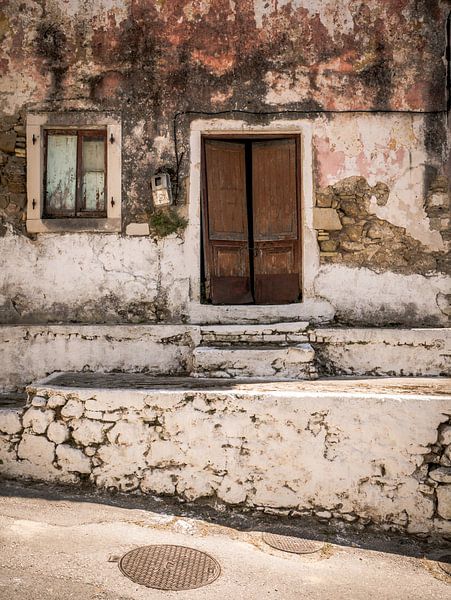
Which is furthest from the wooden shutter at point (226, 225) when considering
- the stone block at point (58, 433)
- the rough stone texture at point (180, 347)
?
the stone block at point (58, 433)

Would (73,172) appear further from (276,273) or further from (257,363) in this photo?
(257,363)

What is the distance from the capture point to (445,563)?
3.80m

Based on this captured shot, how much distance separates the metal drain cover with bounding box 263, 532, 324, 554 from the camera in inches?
150

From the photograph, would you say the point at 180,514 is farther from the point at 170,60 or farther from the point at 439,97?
the point at 439,97

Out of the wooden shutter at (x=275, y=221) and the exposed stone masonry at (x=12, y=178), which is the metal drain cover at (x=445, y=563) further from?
the exposed stone masonry at (x=12, y=178)

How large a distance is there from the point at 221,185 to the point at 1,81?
113 inches

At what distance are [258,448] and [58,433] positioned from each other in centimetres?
167

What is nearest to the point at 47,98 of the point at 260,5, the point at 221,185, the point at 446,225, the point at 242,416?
the point at 221,185

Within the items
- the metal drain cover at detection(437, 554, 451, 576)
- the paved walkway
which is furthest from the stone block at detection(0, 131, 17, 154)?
the metal drain cover at detection(437, 554, 451, 576)

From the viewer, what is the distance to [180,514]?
4.20 meters

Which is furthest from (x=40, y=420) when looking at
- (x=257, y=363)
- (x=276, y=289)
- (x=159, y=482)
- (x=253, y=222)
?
(x=253, y=222)

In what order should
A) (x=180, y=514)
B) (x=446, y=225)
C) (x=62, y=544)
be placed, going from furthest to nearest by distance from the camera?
(x=446, y=225) → (x=180, y=514) → (x=62, y=544)

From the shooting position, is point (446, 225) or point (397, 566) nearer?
point (397, 566)

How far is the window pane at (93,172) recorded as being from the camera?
6484 millimetres
